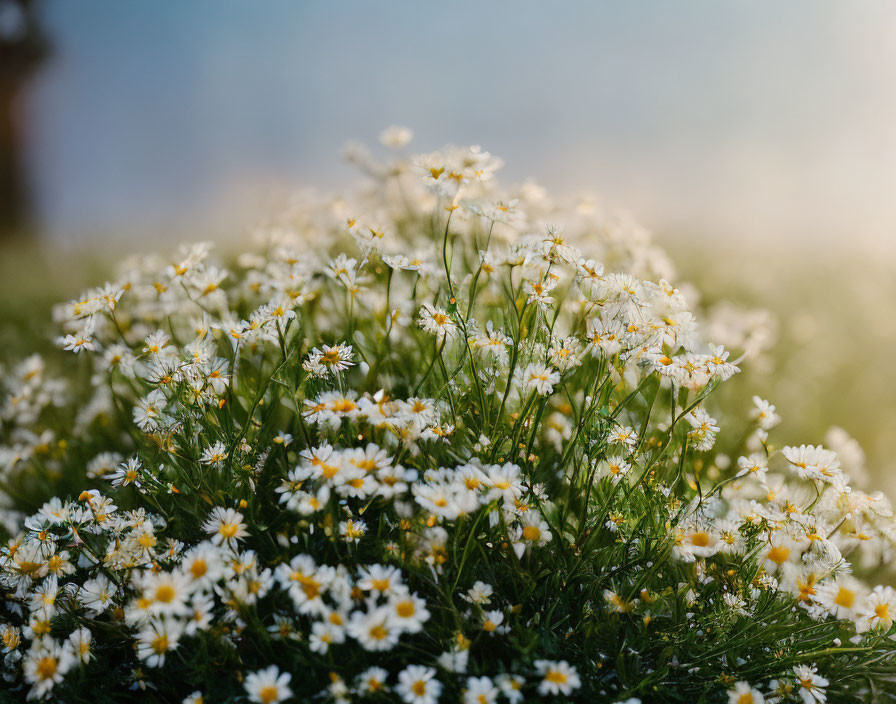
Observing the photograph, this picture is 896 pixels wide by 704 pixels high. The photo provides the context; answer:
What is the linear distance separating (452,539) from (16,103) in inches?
467

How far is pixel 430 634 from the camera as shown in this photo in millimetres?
1409

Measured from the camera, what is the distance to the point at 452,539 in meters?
1.52

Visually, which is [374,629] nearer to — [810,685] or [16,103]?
[810,685]

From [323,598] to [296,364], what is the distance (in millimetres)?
670

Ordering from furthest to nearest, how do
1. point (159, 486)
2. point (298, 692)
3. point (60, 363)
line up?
point (60, 363) → point (159, 486) → point (298, 692)

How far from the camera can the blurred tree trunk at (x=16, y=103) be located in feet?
31.0

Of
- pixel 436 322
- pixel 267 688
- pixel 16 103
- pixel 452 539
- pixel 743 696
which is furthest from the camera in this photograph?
→ pixel 16 103

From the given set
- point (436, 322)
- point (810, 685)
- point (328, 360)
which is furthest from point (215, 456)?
point (810, 685)

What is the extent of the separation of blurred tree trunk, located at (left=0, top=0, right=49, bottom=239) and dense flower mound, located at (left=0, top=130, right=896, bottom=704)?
1028cm

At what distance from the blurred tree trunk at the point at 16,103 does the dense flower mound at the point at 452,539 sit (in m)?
10.3

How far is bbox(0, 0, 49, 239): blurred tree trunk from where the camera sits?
31.0 ft

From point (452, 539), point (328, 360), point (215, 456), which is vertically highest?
point (328, 360)

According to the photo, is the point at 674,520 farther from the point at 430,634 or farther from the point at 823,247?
the point at 823,247

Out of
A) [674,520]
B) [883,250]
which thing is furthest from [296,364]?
[883,250]
